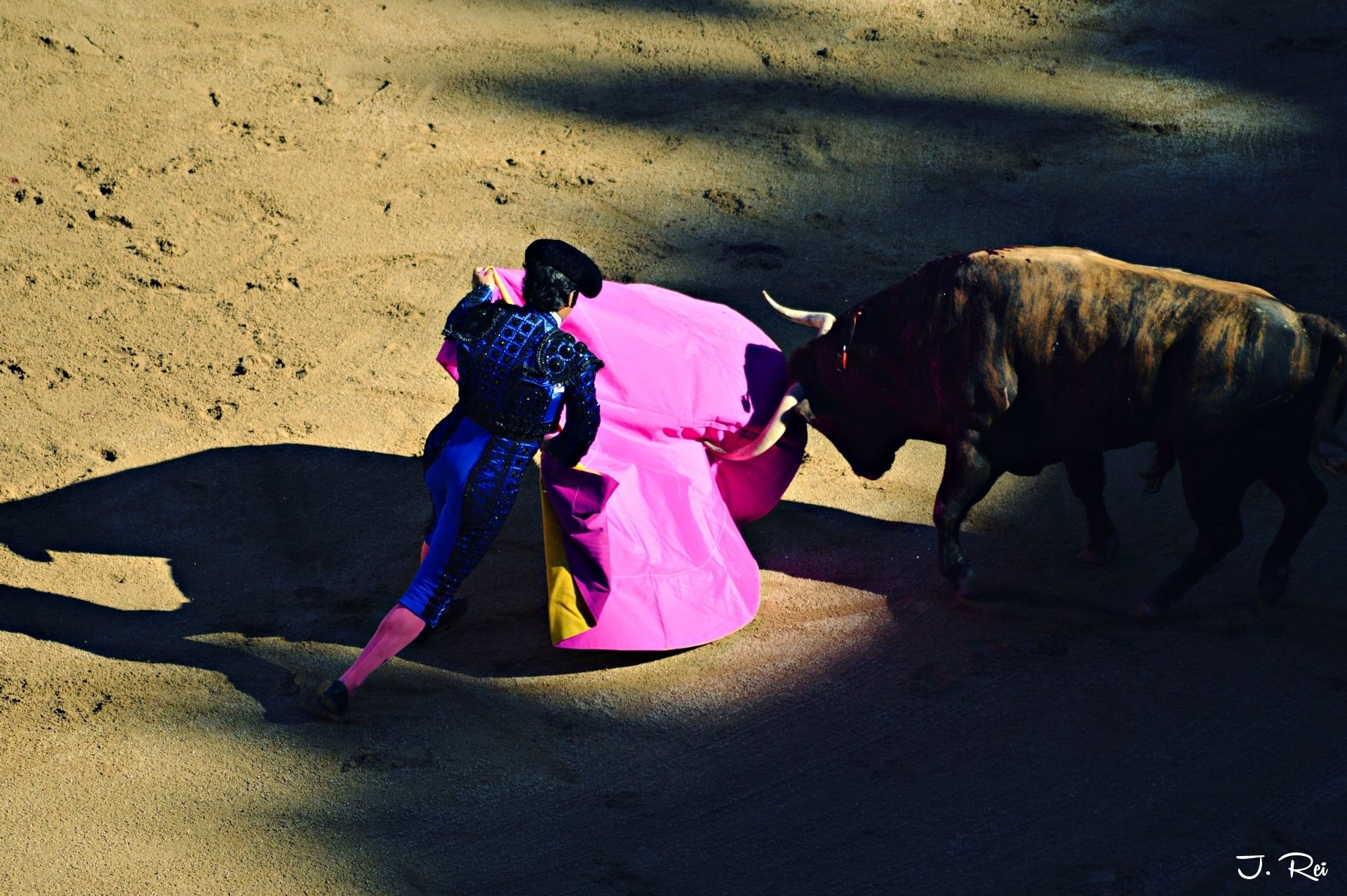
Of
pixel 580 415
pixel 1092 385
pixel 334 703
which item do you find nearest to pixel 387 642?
pixel 334 703

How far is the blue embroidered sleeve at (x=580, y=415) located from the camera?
439 centimetres

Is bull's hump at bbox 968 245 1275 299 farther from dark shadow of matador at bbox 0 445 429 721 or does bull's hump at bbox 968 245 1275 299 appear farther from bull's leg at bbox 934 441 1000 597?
dark shadow of matador at bbox 0 445 429 721

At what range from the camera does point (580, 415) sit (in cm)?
442

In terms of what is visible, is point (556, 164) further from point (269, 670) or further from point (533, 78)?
point (269, 670)

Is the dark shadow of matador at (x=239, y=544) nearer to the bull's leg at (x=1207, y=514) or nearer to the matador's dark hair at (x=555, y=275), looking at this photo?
the matador's dark hair at (x=555, y=275)

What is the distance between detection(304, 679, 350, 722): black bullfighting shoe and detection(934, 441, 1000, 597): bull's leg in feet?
7.22

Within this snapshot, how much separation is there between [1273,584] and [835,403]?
1.69 metres

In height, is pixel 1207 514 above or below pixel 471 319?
below

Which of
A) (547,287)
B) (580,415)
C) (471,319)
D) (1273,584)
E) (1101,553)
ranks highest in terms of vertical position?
(547,287)

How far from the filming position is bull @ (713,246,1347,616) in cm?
445

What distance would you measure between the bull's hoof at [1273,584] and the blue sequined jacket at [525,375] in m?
2.45

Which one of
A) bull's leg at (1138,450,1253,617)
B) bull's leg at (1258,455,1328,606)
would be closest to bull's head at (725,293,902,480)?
bull's leg at (1138,450,1253,617)

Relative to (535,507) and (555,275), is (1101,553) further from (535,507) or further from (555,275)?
(555,275)
